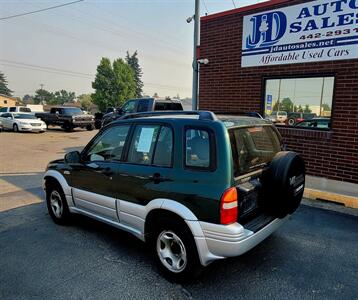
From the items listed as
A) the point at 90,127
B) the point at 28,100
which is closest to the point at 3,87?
the point at 28,100

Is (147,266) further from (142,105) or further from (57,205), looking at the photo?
(142,105)

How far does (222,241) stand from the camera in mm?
2639

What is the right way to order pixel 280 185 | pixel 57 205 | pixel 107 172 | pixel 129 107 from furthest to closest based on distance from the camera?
pixel 129 107 < pixel 57 205 < pixel 107 172 < pixel 280 185

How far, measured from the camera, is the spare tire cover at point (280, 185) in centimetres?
303

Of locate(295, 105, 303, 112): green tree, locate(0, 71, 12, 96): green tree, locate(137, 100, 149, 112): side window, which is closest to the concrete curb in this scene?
locate(295, 105, 303, 112): green tree

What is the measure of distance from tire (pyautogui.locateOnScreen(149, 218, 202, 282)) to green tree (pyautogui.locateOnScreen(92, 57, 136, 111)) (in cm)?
6461

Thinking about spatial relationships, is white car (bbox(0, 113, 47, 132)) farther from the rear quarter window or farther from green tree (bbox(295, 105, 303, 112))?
the rear quarter window

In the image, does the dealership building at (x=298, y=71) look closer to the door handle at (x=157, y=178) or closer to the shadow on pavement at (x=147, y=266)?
the shadow on pavement at (x=147, y=266)

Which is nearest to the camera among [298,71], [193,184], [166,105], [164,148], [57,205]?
[193,184]

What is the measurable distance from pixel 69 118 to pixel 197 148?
66.2 ft

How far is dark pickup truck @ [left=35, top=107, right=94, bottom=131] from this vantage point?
2136 cm

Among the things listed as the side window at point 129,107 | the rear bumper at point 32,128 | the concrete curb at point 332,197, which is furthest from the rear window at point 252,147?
the rear bumper at point 32,128

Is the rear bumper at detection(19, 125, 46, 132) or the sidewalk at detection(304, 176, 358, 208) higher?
the sidewalk at detection(304, 176, 358, 208)

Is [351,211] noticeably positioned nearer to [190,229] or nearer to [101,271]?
[190,229]
